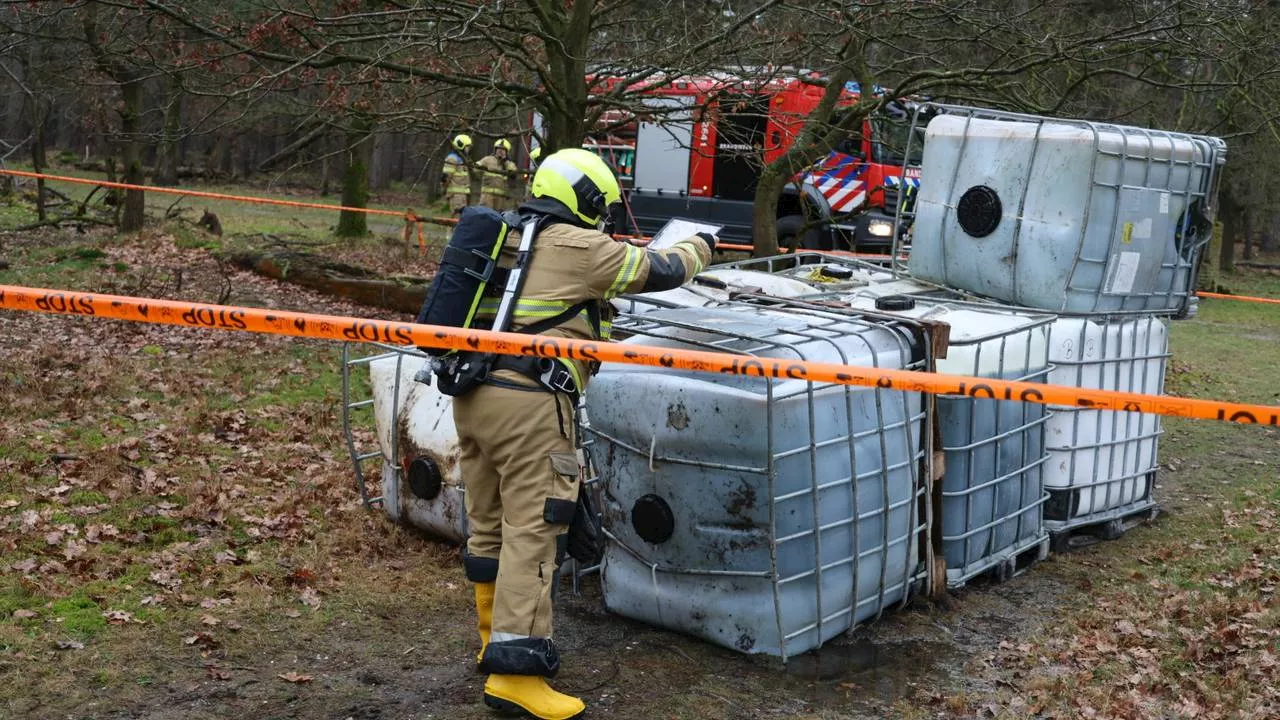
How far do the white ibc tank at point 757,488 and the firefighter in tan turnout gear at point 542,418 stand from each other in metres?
0.54

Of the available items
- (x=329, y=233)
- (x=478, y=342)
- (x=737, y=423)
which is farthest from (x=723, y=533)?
(x=329, y=233)

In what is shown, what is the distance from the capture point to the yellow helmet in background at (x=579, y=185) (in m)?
4.32

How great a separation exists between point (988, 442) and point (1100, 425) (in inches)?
51.6

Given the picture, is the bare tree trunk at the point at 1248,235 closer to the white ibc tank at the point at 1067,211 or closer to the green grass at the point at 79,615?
the white ibc tank at the point at 1067,211

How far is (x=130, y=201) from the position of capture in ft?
49.2

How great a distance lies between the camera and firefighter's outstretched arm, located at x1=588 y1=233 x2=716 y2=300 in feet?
13.9

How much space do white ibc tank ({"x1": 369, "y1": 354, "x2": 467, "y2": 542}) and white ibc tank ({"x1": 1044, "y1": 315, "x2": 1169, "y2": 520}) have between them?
10.1 ft

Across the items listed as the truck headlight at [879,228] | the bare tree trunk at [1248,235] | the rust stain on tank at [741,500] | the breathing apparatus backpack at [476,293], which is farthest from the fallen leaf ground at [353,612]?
the bare tree trunk at [1248,235]

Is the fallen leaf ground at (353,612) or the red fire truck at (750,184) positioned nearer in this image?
the fallen leaf ground at (353,612)

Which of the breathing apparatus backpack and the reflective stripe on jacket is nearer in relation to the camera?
the breathing apparatus backpack

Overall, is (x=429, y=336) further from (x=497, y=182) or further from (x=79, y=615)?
(x=497, y=182)

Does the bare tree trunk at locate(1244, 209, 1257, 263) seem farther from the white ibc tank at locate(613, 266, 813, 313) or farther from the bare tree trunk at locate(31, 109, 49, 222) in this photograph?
the white ibc tank at locate(613, 266, 813, 313)

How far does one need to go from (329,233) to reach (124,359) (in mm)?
10932

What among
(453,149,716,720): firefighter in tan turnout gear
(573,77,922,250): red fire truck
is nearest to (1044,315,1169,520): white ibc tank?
(453,149,716,720): firefighter in tan turnout gear
